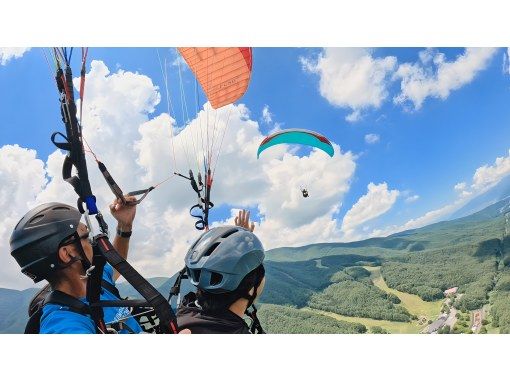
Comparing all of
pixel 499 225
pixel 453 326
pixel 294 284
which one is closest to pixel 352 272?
pixel 294 284

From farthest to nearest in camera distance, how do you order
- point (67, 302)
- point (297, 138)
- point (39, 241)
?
1. point (297, 138)
2. point (39, 241)
3. point (67, 302)

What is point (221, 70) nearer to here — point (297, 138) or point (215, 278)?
point (297, 138)

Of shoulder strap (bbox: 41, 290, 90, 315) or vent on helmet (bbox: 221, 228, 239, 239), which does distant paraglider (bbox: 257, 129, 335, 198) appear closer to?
vent on helmet (bbox: 221, 228, 239, 239)

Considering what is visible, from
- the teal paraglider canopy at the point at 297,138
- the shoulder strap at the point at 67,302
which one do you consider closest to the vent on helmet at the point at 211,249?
the shoulder strap at the point at 67,302

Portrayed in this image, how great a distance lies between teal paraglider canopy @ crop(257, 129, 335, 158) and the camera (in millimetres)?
5656

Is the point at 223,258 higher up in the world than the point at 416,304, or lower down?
higher up

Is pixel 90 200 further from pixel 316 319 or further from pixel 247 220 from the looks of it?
pixel 316 319

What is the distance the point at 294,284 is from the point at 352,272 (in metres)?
3.94

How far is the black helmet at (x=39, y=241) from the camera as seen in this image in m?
1.35

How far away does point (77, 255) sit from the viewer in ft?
4.64

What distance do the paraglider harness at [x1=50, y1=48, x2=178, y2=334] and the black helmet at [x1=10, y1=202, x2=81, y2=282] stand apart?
0.30 ft

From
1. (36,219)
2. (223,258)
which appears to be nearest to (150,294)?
(223,258)

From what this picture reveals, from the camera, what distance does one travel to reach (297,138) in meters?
5.76

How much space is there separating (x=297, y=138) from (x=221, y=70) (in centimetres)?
196
